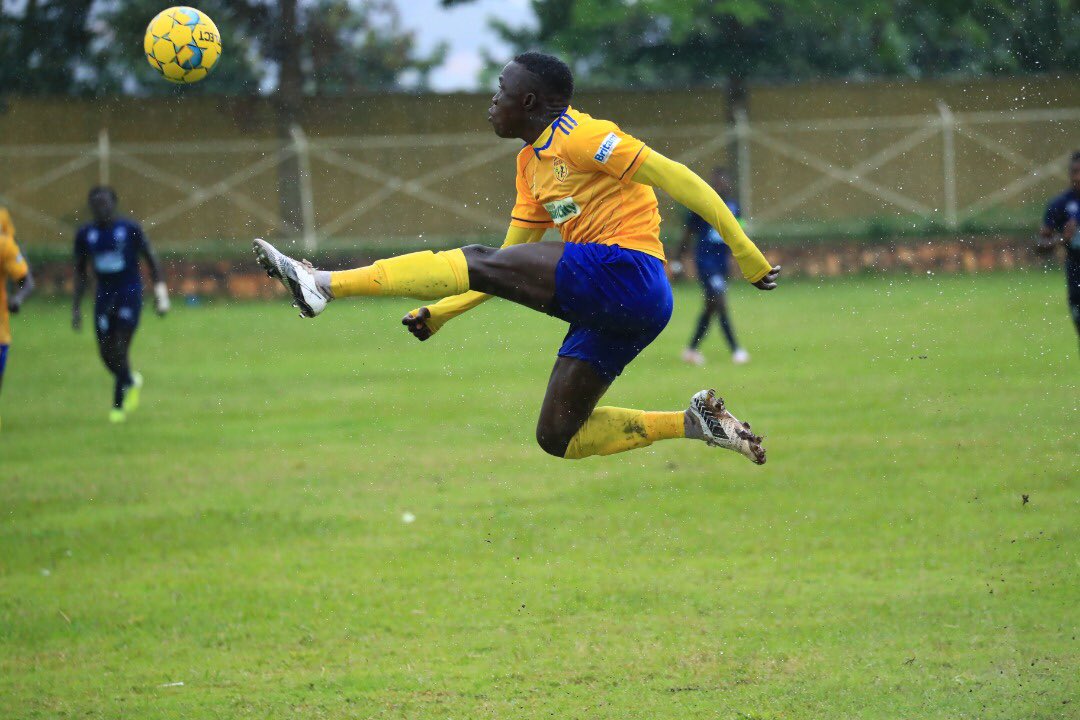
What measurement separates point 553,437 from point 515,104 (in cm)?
→ 167

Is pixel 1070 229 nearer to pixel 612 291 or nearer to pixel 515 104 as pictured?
A: pixel 612 291

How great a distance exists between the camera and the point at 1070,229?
1217 centimetres

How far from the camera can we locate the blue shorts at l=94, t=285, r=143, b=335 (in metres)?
14.3

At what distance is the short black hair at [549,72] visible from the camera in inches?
251

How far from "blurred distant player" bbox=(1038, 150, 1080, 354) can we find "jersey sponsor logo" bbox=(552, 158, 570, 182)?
697cm

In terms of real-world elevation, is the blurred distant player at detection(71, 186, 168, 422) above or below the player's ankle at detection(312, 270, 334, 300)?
below

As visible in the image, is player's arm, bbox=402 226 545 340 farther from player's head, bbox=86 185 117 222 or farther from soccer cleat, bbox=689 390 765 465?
player's head, bbox=86 185 117 222

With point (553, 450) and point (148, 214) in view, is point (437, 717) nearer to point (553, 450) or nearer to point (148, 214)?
point (553, 450)

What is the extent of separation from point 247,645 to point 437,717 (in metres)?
1.56

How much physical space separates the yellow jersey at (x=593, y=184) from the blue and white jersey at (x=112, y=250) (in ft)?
28.4

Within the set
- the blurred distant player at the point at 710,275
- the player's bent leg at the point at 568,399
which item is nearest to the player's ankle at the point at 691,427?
the player's bent leg at the point at 568,399

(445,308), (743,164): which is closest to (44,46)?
(743,164)

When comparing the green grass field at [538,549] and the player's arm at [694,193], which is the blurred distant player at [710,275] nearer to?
the green grass field at [538,549]

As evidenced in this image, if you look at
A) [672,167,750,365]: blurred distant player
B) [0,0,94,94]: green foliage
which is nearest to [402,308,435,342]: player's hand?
[672,167,750,365]: blurred distant player
